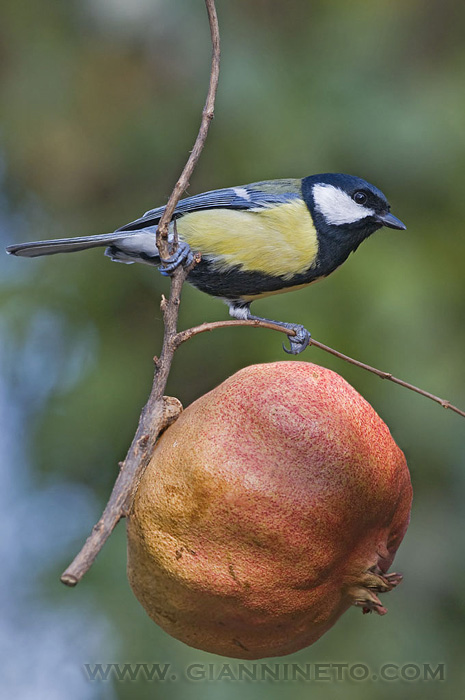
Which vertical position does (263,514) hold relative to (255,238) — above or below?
below

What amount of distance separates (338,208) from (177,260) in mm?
532

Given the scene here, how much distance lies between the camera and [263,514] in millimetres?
1662

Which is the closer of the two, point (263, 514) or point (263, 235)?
point (263, 514)

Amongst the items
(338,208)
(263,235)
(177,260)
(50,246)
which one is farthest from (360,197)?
(50,246)

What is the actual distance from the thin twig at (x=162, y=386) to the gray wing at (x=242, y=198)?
43 centimetres

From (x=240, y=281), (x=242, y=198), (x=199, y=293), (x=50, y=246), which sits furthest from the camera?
(x=199, y=293)

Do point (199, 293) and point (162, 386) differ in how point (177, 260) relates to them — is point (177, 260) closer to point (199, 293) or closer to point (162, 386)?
point (162, 386)

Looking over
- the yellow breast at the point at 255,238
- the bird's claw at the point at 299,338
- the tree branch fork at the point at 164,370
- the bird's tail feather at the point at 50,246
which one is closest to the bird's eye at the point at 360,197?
the yellow breast at the point at 255,238

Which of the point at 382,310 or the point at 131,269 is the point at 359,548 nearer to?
the point at 382,310

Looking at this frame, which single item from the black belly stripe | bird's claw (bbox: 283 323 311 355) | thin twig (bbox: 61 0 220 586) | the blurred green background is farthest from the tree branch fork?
the blurred green background

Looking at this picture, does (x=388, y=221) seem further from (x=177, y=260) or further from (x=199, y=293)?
(x=199, y=293)

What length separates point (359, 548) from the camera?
1830 millimetres

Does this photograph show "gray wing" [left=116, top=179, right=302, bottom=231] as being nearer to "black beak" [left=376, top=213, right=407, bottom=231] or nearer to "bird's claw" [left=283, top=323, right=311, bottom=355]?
"black beak" [left=376, top=213, right=407, bottom=231]

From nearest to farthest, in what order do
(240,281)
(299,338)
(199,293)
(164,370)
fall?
1. (164,370)
2. (299,338)
3. (240,281)
4. (199,293)
